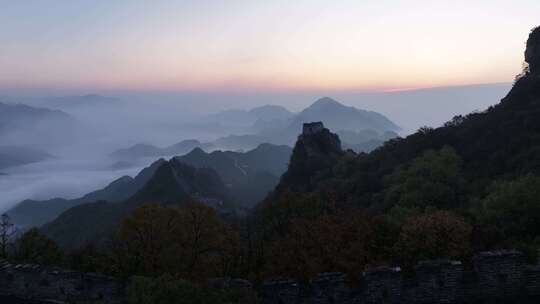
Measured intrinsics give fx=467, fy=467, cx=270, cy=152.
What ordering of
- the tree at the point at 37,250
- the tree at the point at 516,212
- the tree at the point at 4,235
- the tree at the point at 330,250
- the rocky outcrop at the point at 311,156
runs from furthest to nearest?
the rocky outcrop at the point at 311,156 → the tree at the point at 37,250 → the tree at the point at 4,235 → the tree at the point at 516,212 → the tree at the point at 330,250

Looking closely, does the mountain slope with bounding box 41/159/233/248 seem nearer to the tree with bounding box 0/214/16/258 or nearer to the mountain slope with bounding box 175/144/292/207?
the mountain slope with bounding box 175/144/292/207

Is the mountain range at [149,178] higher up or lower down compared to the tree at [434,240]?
lower down

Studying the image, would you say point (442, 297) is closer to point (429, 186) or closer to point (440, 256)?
point (440, 256)

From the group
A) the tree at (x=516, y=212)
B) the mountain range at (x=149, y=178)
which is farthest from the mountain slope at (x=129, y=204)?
the tree at (x=516, y=212)

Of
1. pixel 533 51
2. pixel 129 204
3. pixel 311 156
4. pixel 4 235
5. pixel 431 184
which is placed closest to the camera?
pixel 4 235

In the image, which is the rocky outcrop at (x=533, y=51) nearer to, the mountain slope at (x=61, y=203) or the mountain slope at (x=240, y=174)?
the mountain slope at (x=240, y=174)

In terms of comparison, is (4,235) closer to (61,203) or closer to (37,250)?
(37,250)

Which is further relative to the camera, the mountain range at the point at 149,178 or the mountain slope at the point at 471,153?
the mountain range at the point at 149,178

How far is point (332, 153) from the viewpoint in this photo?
77.1 meters

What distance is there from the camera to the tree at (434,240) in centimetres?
1384

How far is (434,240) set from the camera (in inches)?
563

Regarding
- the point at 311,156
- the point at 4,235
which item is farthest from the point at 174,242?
the point at 311,156

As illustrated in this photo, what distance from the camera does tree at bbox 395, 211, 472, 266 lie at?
1384 centimetres

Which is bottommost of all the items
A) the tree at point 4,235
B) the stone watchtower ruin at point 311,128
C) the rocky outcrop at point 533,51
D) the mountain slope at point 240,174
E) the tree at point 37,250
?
the mountain slope at point 240,174
